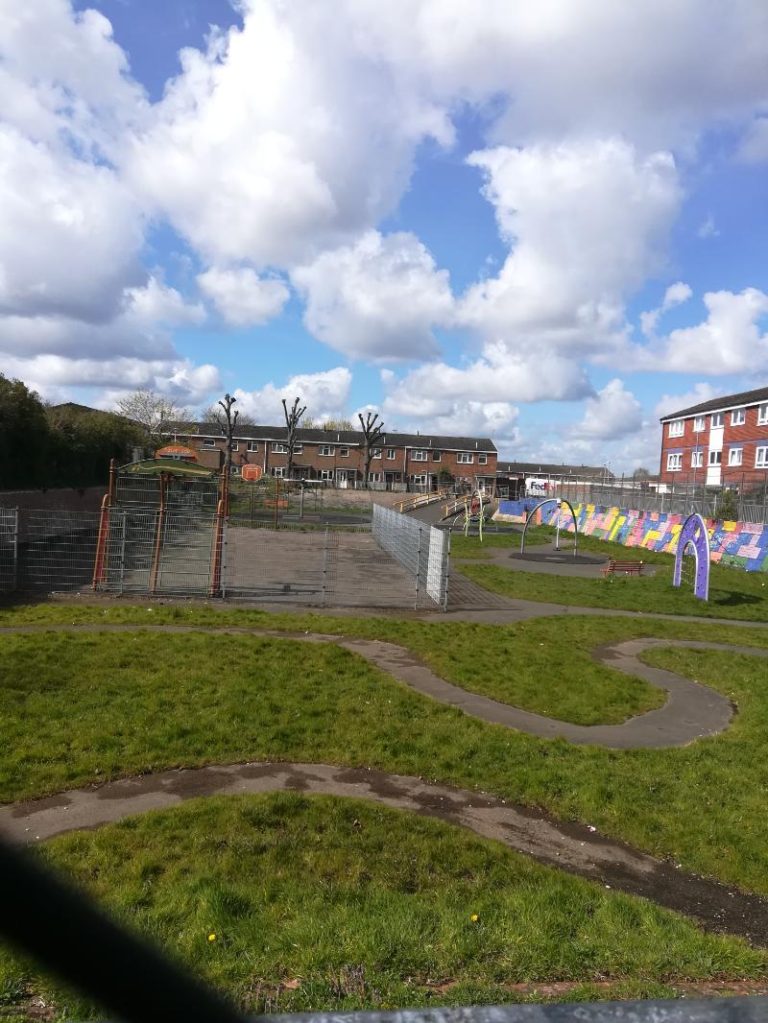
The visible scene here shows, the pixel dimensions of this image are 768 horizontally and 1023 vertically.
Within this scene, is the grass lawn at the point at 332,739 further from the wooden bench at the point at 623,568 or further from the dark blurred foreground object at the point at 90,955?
the wooden bench at the point at 623,568

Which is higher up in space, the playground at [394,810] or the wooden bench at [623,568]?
the wooden bench at [623,568]

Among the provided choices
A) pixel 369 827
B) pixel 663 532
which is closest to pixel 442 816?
pixel 369 827

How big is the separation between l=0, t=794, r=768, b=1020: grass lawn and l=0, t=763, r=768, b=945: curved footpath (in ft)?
0.86

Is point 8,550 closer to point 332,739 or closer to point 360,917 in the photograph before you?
point 332,739

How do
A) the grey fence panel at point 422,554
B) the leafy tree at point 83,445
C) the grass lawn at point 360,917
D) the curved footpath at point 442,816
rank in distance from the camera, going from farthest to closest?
the leafy tree at point 83,445 < the grey fence panel at point 422,554 < the curved footpath at point 442,816 < the grass lawn at point 360,917

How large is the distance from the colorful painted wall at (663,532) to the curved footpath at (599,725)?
45.8 ft

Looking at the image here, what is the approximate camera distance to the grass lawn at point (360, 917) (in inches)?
127

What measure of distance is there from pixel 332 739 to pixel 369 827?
182 centimetres

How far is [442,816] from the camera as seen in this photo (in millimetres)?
5375

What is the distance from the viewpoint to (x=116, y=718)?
22.7 feet

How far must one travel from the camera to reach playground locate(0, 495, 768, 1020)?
11.3 feet

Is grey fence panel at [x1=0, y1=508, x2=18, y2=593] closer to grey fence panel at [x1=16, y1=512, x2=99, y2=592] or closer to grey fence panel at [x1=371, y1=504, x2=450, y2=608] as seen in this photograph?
grey fence panel at [x1=16, y1=512, x2=99, y2=592]

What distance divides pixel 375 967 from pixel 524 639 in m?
9.49

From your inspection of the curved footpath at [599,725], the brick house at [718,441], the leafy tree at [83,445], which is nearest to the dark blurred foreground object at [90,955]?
the curved footpath at [599,725]
